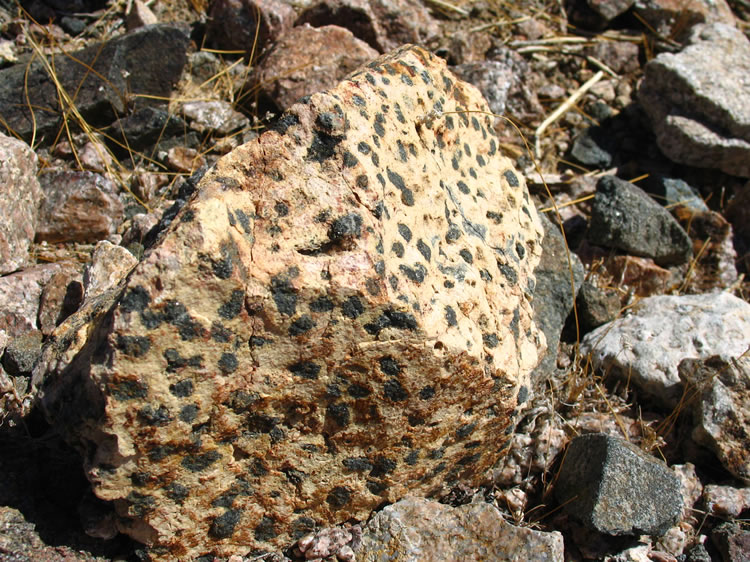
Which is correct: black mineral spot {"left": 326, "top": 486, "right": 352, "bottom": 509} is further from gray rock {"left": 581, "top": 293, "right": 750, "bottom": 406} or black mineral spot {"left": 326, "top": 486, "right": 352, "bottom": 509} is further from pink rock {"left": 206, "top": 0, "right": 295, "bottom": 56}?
pink rock {"left": 206, "top": 0, "right": 295, "bottom": 56}

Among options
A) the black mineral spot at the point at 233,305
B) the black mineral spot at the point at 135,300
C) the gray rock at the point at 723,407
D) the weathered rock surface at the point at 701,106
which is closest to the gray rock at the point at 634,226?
the weathered rock surface at the point at 701,106

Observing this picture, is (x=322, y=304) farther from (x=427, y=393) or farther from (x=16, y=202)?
(x=16, y=202)

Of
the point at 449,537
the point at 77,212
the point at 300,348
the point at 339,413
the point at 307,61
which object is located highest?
the point at 300,348

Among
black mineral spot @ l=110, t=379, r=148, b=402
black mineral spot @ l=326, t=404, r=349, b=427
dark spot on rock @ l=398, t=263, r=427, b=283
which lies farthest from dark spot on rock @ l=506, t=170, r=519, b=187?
black mineral spot @ l=110, t=379, r=148, b=402

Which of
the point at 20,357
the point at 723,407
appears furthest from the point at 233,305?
the point at 723,407

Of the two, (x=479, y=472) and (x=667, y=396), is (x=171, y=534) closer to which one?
(x=479, y=472)
